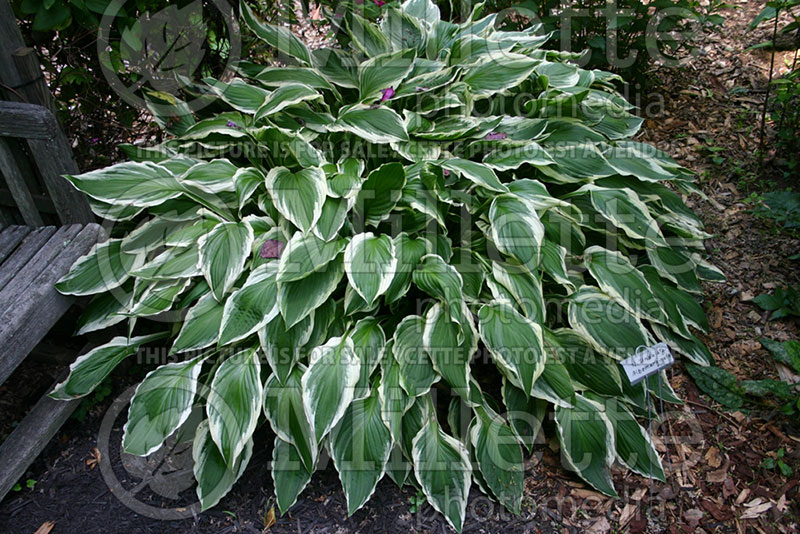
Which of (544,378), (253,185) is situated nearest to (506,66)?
(253,185)

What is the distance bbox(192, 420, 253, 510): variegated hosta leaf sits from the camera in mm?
1758

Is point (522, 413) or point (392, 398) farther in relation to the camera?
point (522, 413)

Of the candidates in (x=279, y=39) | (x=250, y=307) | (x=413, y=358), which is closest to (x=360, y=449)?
(x=413, y=358)

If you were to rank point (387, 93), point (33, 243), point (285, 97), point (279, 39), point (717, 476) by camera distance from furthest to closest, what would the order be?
point (279, 39) < point (387, 93) < point (285, 97) < point (33, 243) < point (717, 476)

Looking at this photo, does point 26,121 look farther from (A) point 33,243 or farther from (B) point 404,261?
(B) point 404,261

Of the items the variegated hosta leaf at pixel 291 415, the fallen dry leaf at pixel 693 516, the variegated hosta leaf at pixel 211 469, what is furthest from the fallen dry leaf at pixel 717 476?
the variegated hosta leaf at pixel 211 469

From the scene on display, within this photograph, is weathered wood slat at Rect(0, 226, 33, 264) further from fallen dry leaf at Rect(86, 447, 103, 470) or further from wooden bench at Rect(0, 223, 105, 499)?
fallen dry leaf at Rect(86, 447, 103, 470)

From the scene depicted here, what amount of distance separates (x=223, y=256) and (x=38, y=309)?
0.60m

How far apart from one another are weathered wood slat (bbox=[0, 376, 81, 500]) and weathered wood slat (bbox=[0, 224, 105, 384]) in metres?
0.26

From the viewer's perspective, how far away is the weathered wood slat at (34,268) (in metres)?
1.80

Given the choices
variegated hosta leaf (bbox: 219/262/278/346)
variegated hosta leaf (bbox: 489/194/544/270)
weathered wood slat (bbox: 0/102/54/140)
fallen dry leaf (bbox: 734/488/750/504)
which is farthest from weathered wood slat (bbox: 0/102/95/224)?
fallen dry leaf (bbox: 734/488/750/504)

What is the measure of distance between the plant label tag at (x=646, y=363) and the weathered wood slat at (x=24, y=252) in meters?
1.99

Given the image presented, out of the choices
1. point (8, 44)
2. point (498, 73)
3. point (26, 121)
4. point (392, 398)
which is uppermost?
point (8, 44)

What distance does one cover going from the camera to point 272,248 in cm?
201
